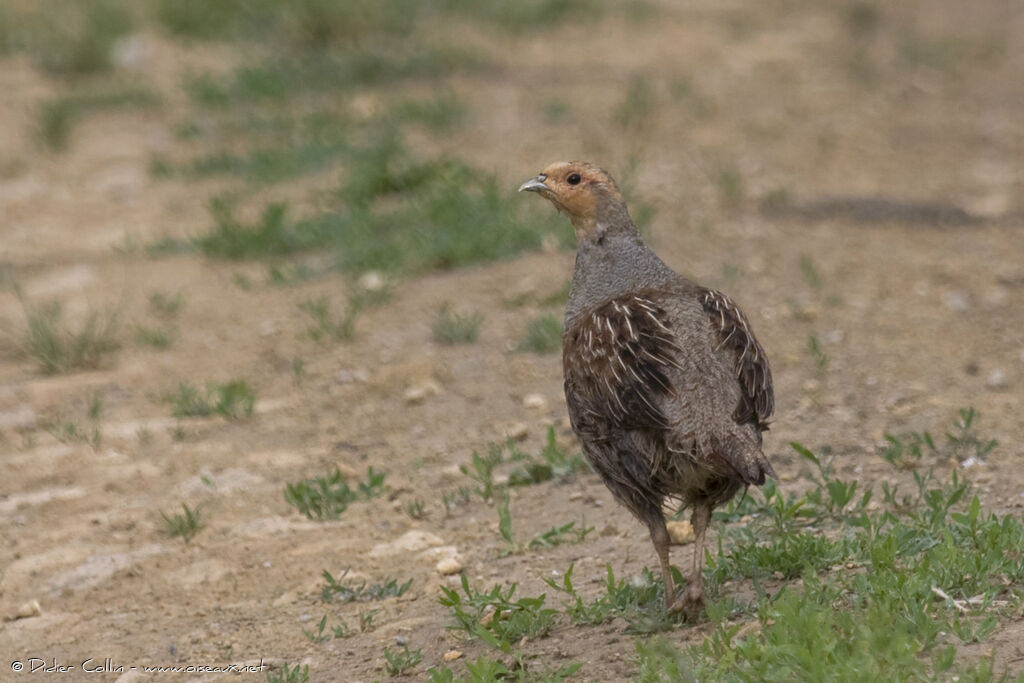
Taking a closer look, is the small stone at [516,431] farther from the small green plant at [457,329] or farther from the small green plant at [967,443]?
the small green plant at [967,443]

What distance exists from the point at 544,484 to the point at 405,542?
2.22 ft

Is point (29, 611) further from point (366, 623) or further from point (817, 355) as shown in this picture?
point (817, 355)

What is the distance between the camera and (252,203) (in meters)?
8.93

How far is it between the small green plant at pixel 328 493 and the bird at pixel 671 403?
132cm

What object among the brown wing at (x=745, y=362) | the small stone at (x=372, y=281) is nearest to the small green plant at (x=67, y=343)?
the small stone at (x=372, y=281)

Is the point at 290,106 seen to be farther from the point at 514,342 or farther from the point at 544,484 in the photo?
the point at 544,484

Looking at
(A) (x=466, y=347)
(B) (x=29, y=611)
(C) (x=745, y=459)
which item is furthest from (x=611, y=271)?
(B) (x=29, y=611)

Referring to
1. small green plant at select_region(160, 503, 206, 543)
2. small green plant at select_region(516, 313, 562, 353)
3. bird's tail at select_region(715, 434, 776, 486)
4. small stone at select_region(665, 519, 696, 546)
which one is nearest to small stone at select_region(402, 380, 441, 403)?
small green plant at select_region(516, 313, 562, 353)

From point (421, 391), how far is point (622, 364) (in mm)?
2303

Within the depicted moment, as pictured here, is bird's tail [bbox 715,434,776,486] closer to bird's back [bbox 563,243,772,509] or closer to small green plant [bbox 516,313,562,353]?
bird's back [bbox 563,243,772,509]

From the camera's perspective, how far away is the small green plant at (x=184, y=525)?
5372 millimetres

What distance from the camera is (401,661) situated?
4.21 metres

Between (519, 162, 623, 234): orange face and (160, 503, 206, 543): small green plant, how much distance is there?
1747 mm

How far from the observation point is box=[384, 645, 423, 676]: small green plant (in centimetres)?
421
